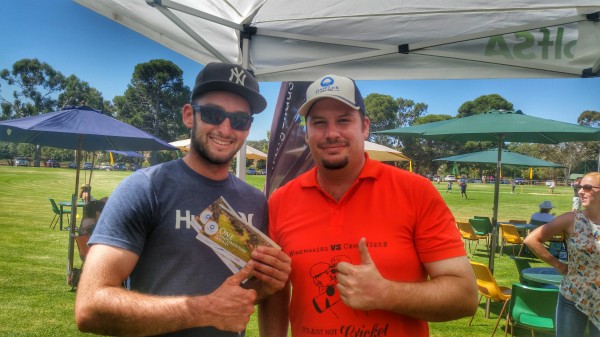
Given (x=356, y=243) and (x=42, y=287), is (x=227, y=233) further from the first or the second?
(x=42, y=287)

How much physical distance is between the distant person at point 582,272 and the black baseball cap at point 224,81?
3.11 metres

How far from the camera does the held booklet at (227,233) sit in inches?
58.3

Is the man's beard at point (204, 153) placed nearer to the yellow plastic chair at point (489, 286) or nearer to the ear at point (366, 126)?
the ear at point (366, 126)

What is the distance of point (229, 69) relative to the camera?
1721 mm

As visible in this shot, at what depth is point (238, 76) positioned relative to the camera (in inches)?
68.6

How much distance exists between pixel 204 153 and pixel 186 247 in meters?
0.39

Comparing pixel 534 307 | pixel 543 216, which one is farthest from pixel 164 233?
pixel 543 216

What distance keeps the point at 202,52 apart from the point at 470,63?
2.31 metres

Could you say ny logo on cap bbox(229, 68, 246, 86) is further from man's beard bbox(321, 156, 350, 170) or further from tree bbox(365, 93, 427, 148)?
tree bbox(365, 93, 427, 148)

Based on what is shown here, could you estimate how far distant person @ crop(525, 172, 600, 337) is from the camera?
316 cm

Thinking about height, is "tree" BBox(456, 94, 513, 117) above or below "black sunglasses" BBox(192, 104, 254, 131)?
above

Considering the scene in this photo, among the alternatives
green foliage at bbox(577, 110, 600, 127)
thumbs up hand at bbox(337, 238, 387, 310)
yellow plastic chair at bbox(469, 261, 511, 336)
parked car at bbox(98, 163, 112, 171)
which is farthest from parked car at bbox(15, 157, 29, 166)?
green foliage at bbox(577, 110, 600, 127)

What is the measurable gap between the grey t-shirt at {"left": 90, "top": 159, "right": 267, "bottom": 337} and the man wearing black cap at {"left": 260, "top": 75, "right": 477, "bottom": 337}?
1.14 ft

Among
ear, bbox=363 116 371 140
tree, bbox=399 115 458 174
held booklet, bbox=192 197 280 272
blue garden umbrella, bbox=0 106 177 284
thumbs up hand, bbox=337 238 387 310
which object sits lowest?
thumbs up hand, bbox=337 238 387 310
